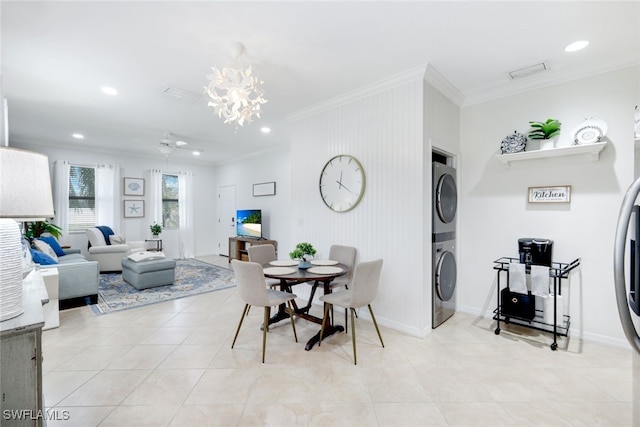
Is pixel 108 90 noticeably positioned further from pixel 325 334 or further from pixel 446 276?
pixel 446 276

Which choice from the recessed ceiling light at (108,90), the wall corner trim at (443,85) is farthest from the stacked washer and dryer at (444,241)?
the recessed ceiling light at (108,90)

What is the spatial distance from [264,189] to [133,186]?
3221 millimetres

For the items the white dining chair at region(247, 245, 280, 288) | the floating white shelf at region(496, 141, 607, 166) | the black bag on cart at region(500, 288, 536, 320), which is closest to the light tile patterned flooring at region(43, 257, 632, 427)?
the black bag on cart at region(500, 288, 536, 320)

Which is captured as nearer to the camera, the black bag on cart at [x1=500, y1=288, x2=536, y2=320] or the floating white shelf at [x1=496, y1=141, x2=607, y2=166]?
the floating white shelf at [x1=496, y1=141, x2=607, y2=166]

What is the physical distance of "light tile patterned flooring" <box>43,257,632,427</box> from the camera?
5.81 ft

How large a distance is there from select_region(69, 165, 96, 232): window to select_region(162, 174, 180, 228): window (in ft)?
4.77

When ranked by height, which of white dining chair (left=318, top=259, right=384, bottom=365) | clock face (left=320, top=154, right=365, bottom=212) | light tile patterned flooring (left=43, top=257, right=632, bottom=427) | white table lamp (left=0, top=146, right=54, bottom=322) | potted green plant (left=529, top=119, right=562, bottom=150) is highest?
potted green plant (left=529, top=119, right=562, bottom=150)

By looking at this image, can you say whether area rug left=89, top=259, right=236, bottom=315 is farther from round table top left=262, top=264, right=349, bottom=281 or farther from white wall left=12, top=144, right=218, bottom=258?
round table top left=262, top=264, right=349, bottom=281

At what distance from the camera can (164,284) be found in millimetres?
4684

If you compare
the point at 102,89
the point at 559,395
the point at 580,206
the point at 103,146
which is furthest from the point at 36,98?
the point at 580,206

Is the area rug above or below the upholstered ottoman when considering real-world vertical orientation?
below

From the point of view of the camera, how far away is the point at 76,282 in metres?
3.69

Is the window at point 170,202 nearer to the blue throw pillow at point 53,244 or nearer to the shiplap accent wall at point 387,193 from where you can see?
the blue throw pillow at point 53,244

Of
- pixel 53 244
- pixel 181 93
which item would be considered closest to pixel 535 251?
pixel 181 93
